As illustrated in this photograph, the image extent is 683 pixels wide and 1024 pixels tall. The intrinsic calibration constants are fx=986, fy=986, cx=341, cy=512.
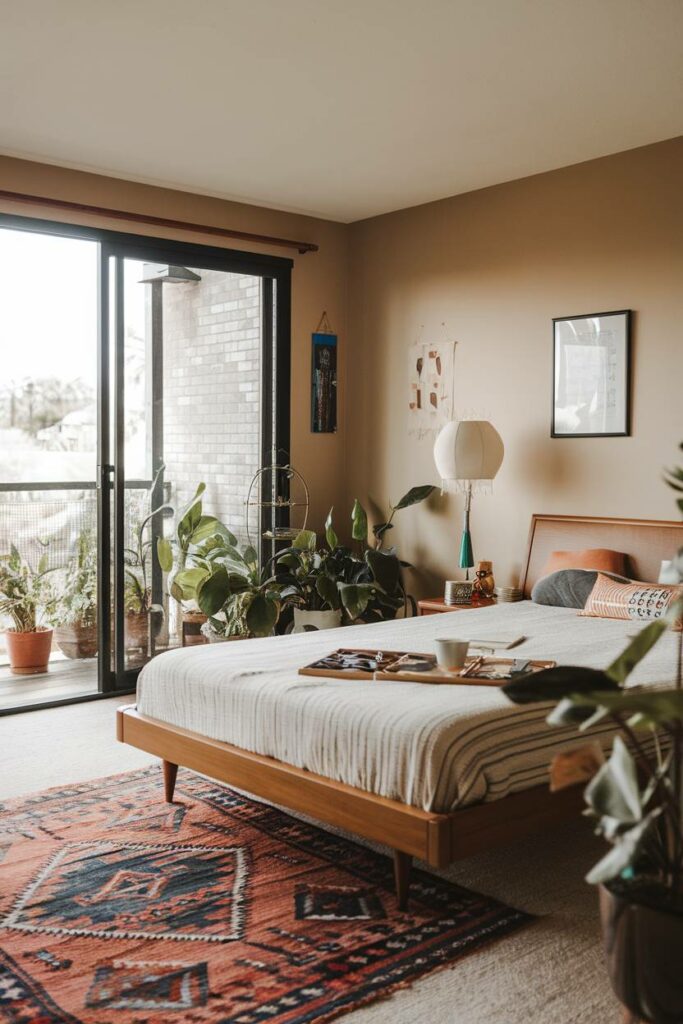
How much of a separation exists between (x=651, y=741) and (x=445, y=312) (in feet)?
10.2

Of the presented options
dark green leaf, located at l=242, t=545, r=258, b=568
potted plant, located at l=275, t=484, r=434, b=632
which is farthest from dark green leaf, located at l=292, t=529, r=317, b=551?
dark green leaf, located at l=242, t=545, r=258, b=568

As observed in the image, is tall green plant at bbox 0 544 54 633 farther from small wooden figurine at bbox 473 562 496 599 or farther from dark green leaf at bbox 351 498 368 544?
small wooden figurine at bbox 473 562 496 599

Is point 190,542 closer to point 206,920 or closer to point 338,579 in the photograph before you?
point 338,579

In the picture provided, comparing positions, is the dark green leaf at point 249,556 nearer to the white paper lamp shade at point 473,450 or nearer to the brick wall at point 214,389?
the brick wall at point 214,389

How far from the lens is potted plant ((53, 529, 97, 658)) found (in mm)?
5715

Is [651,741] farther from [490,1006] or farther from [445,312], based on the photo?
[445,312]

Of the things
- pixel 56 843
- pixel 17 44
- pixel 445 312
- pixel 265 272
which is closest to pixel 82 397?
pixel 265 272

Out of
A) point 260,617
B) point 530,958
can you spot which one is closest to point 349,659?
point 530,958

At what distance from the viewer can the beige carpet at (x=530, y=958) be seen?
2.12 m

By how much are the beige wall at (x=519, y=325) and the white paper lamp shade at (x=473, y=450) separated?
248 millimetres

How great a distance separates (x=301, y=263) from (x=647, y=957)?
4794mm

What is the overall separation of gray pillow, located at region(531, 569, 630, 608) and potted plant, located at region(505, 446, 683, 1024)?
268cm

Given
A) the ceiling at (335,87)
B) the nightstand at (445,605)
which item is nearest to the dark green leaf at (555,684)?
the ceiling at (335,87)

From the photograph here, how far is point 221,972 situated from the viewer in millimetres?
2289
